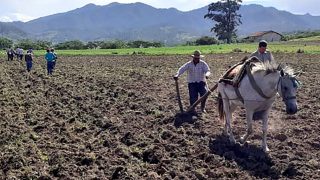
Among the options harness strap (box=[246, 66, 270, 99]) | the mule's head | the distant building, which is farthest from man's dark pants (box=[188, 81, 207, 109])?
the distant building

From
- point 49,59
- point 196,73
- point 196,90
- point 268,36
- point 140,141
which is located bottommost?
point 140,141

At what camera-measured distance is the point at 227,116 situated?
9789 mm

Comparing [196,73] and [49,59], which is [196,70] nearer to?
[196,73]

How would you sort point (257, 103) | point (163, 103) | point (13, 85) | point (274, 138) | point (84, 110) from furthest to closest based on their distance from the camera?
point (13, 85)
point (163, 103)
point (84, 110)
point (274, 138)
point (257, 103)

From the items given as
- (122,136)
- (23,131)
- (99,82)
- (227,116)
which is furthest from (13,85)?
(227,116)

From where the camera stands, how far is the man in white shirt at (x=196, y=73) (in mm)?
12056

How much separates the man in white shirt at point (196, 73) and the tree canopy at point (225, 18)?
254 ft

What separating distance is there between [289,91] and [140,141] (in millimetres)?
3157

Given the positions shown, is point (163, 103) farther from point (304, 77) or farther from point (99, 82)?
point (304, 77)

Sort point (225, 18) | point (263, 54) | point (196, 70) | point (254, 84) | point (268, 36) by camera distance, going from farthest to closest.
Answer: point (268, 36) < point (225, 18) < point (196, 70) < point (263, 54) < point (254, 84)

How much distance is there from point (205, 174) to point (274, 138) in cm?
278

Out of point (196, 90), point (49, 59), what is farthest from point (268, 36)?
point (196, 90)

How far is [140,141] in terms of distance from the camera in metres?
9.66

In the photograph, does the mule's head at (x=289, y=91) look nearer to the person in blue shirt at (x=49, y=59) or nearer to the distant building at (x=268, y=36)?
the person in blue shirt at (x=49, y=59)
